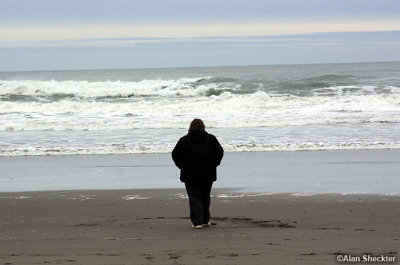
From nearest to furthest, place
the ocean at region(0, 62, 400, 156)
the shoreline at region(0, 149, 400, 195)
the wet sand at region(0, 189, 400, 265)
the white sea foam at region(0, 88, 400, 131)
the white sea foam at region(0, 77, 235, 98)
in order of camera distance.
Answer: the wet sand at region(0, 189, 400, 265)
the shoreline at region(0, 149, 400, 195)
the ocean at region(0, 62, 400, 156)
the white sea foam at region(0, 88, 400, 131)
the white sea foam at region(0, 77, 235, 98)

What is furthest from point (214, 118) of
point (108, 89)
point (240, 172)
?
point (108, 89)

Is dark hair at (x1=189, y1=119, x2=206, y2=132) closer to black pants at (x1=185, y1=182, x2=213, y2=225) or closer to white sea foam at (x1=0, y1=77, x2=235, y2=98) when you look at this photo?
black pants at (x1=185, y1=182, x2=213, y2=225)

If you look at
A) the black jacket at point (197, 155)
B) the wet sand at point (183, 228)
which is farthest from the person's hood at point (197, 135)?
the wet sand at point (183, 228)

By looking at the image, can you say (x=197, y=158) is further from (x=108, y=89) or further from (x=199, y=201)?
(x=108, y=89)

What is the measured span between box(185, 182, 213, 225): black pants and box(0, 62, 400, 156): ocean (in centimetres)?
786

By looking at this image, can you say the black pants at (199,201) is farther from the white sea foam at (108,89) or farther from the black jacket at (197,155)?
the white sea foam at (108,89)

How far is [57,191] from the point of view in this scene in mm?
10305

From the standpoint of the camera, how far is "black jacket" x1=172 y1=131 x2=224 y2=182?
7.36 m

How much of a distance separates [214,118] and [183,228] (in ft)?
55.0

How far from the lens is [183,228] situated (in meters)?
7.29

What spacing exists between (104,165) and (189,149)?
20.6ft

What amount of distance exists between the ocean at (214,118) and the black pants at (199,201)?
25.8 feet

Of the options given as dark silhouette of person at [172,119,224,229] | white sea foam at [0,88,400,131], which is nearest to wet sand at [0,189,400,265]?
dark silhouette of person at [172,119,224,229]

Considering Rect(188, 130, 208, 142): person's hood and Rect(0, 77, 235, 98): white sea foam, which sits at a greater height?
Rect(0, 77, 235, 98): white sea foam
